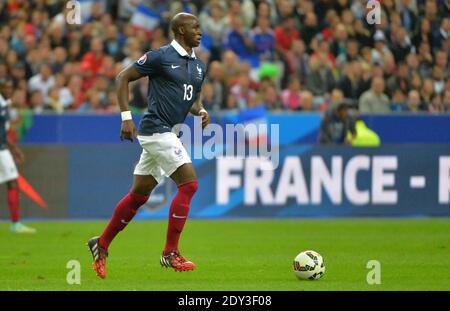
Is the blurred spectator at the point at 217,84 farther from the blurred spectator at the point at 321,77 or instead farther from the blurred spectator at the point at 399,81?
the blurred spectator at the point at 399,81

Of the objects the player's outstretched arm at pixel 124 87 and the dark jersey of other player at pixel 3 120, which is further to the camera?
the dark jersey of other player at pixel 3 120

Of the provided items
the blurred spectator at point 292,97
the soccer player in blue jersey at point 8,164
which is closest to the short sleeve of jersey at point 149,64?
the soccer player in blue jersey at point 8,164

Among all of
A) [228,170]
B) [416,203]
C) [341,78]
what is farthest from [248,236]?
[341,78]

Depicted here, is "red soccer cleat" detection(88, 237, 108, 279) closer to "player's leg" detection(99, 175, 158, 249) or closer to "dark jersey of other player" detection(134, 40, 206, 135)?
"player's leg" detection(99, 175, 158, 249)

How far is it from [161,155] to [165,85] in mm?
733

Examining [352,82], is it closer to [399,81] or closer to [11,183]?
[399,81]

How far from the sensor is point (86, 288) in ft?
32.7

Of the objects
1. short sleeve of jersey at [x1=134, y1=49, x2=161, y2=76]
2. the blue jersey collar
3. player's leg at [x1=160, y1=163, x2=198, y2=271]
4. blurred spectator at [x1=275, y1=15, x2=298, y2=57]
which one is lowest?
player's leg at [x1=160, y1=163, x2=198, y2=271]

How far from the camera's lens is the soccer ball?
35.3ft

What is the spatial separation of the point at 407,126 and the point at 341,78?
193cm

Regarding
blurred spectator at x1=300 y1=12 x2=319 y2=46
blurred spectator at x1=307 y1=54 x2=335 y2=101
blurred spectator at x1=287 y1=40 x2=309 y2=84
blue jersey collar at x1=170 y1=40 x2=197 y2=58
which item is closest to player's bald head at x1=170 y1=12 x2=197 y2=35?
blue jersey collar at x1=170 y1=40 x2=197 y2=58

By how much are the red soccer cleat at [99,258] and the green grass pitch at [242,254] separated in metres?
0.14

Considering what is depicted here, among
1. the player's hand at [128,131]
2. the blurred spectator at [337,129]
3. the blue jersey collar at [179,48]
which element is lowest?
the blurred spectator at [337,129]

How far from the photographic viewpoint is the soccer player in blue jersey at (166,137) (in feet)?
36.6
